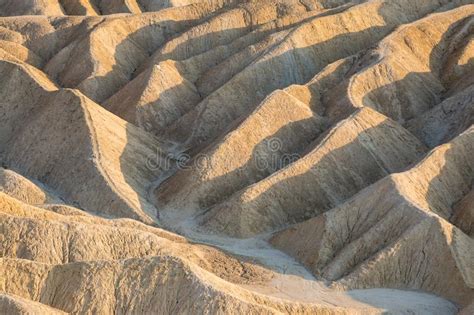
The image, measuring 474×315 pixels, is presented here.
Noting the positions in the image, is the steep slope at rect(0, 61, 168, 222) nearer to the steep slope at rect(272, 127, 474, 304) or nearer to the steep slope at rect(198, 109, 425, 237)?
the steep slope at rect(198, 109, 425, 237)

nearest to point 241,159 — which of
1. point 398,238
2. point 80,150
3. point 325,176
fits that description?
point 325,176

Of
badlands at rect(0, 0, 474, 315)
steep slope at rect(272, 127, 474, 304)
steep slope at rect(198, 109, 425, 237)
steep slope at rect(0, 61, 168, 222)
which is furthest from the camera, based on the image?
steep slope at rect(0, 61, 168, 222)

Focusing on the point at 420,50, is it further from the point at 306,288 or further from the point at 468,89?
the point at 306,288

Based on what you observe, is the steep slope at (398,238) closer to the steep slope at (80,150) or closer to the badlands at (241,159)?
the badlands at (241,159)

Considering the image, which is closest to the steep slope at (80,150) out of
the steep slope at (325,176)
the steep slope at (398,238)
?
the steep slope at (325,176)

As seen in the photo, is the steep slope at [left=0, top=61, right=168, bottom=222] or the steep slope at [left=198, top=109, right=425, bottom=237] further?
the steep slope at [left=0, top=61, right=168, bottom=222]

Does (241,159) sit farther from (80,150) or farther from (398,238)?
(398,238)

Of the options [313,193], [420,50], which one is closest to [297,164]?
[313,193]

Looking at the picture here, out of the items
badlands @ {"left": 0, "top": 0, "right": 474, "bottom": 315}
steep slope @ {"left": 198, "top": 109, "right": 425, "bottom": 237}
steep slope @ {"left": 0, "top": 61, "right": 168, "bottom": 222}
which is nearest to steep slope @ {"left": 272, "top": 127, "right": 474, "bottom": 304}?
badlands @ {"left": 0, "top": 0, "right": 474, "bottom": 315}
